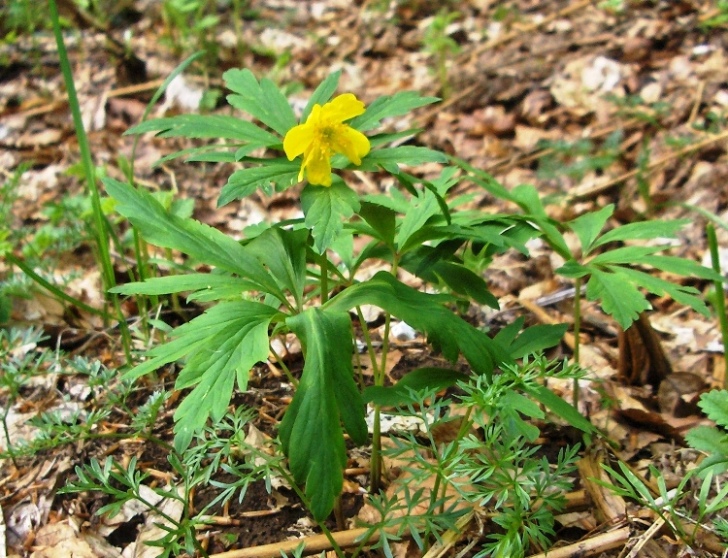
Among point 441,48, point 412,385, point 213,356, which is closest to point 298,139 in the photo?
point 213,356

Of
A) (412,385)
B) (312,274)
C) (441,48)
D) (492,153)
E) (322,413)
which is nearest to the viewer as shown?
(322,413)

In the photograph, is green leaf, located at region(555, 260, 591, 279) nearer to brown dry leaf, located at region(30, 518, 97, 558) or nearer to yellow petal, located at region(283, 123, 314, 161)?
yellow petal, located at region(283, 123, 314, 161)

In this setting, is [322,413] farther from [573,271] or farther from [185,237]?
[573,271]

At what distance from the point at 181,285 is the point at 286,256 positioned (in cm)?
27

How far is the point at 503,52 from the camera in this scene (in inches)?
197

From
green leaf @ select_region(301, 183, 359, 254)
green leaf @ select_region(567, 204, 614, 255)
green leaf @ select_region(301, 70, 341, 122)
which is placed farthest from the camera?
green leaf @ select_region(567, 204, 614, 255)

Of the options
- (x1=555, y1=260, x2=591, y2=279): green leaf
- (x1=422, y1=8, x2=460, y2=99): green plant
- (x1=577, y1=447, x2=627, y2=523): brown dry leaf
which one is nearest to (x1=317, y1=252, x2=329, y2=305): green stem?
(x1=555, y1=260, x2=591, y2=279): green leaf

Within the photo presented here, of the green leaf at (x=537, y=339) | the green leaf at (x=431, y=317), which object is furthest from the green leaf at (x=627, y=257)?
the green leaf at (x=431, y=317)

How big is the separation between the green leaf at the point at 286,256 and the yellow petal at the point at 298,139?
222 mm

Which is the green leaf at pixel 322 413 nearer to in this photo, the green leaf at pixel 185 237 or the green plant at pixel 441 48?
the green leaf at pixel 185 237

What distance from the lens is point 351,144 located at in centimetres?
158

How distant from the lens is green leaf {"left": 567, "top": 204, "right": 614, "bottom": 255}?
2092 millimetres

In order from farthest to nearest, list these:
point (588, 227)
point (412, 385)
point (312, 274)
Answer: point (588, 227), point (312, 274), point (412, 385)

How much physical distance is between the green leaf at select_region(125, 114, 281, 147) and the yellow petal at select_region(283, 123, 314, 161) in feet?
0.36
